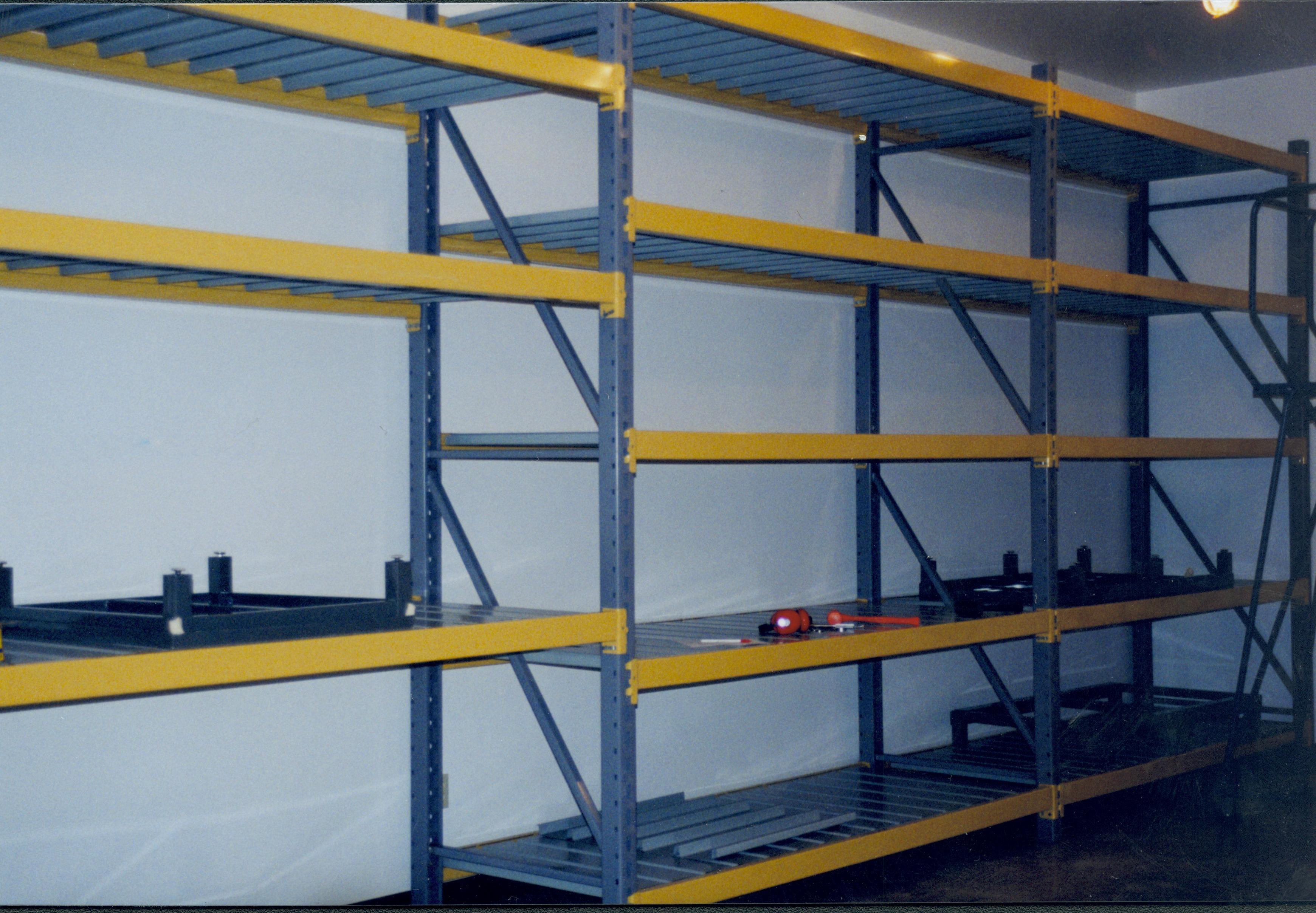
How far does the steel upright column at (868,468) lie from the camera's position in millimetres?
5230

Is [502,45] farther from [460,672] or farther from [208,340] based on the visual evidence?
[460,672]

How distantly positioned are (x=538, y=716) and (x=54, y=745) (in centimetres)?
119

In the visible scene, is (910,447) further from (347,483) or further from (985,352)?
(347,483)

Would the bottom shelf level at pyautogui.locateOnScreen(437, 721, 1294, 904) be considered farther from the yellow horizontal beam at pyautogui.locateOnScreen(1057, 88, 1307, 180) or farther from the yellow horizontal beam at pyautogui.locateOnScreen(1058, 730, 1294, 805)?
the yellow horizontal beam at pyautogui.locateOnScreen(1057, 88, 1307, 180)

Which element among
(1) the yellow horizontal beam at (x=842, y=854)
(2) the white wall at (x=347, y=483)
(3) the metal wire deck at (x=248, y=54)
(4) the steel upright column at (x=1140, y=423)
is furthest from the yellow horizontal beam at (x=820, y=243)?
(4) the steel upright column at (x=1140, y=423)

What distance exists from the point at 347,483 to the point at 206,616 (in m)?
1.15

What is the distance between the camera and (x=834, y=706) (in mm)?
5309

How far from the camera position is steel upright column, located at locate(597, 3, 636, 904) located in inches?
134

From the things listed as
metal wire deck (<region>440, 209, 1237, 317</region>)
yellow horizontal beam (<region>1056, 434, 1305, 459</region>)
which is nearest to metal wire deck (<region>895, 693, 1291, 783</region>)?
yellow horizontal beam (<region>1056, 434, 1305, 459</region>)

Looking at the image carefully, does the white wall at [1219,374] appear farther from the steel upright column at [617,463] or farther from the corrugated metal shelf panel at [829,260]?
the steel upright column at [617,463]

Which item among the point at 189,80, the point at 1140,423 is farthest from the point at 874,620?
the point at 1140,423

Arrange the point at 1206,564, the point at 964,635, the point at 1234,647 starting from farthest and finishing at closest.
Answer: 1. the point at 1234,647
2. the point at 1206,564
3. the point at 964,635

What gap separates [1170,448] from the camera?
559 centimetres

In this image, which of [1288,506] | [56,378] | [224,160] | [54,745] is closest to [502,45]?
[224,160]
